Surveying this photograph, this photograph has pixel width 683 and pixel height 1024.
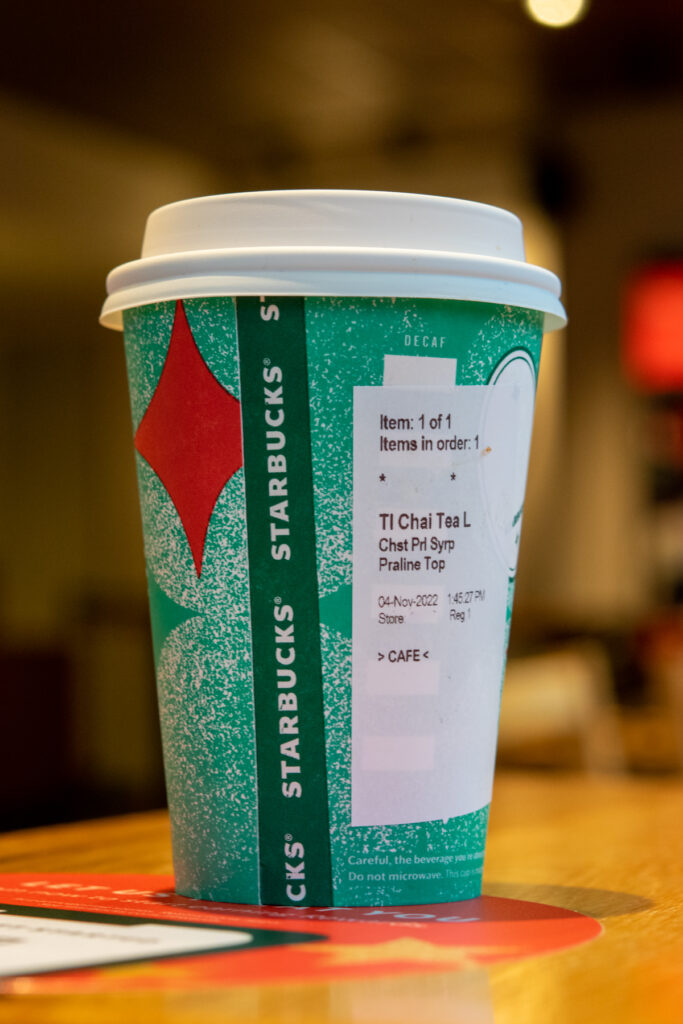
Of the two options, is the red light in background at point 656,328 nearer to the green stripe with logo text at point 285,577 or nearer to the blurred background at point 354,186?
the blurred background at point 354,186

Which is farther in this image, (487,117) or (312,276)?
(487,117)

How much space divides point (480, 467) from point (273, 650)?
0.11 m

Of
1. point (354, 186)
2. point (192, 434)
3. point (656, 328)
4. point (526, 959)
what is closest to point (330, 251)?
point (192, 434)

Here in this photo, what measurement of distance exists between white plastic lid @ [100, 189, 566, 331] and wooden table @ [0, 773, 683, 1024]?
10.0 inches

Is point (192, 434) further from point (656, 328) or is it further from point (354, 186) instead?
point (656, 328)

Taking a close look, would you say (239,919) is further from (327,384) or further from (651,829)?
(651,829)

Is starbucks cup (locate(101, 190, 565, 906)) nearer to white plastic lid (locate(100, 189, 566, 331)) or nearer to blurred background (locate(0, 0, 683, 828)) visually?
white plastic lid (locate(100, 189, 566, 331))

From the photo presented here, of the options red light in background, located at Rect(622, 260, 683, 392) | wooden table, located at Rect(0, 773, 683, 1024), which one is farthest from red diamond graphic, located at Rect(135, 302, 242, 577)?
red light in background, located at Rect(622, 260, 683, 392)

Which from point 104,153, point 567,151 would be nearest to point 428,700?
point 104,153

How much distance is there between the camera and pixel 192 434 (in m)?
0.51

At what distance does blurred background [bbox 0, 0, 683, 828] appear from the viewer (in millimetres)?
3875

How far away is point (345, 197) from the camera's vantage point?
1.68 feet

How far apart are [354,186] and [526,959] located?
4964 mm

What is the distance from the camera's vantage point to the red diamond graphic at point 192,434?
0.50 m
